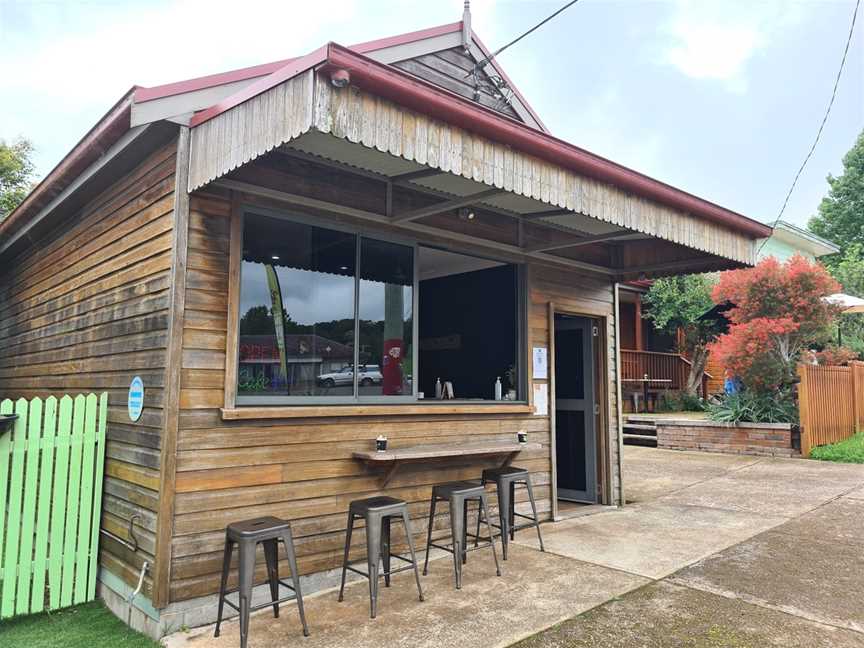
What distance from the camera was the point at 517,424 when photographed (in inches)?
208

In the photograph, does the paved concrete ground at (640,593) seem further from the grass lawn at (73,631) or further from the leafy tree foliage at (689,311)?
the leafy tree foliage at (689,311)

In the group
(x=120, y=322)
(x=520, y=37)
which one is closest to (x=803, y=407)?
(x=520, y=37)

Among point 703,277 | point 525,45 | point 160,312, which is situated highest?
point 525,45

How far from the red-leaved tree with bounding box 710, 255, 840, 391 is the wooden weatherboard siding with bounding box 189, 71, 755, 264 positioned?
661 centimetres

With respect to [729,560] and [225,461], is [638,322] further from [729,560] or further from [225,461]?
[225,461]

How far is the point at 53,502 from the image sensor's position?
11.8 feet

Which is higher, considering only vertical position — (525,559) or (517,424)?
(517,424)

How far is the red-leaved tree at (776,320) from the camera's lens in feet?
31.1

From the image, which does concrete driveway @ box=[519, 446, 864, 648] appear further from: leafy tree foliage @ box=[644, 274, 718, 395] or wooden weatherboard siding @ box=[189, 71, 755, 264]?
leafy tree foliage @ box=[644, 274, 718, 395]

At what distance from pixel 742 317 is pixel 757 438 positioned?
6.51 ft

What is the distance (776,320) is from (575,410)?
4903mm

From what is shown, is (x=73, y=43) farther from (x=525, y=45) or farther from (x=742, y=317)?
(x=742, y=317)

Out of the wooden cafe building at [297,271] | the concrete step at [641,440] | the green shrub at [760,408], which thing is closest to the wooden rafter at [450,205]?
the wooden cafe building at [297,271]

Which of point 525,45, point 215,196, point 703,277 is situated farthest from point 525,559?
point 703,277
